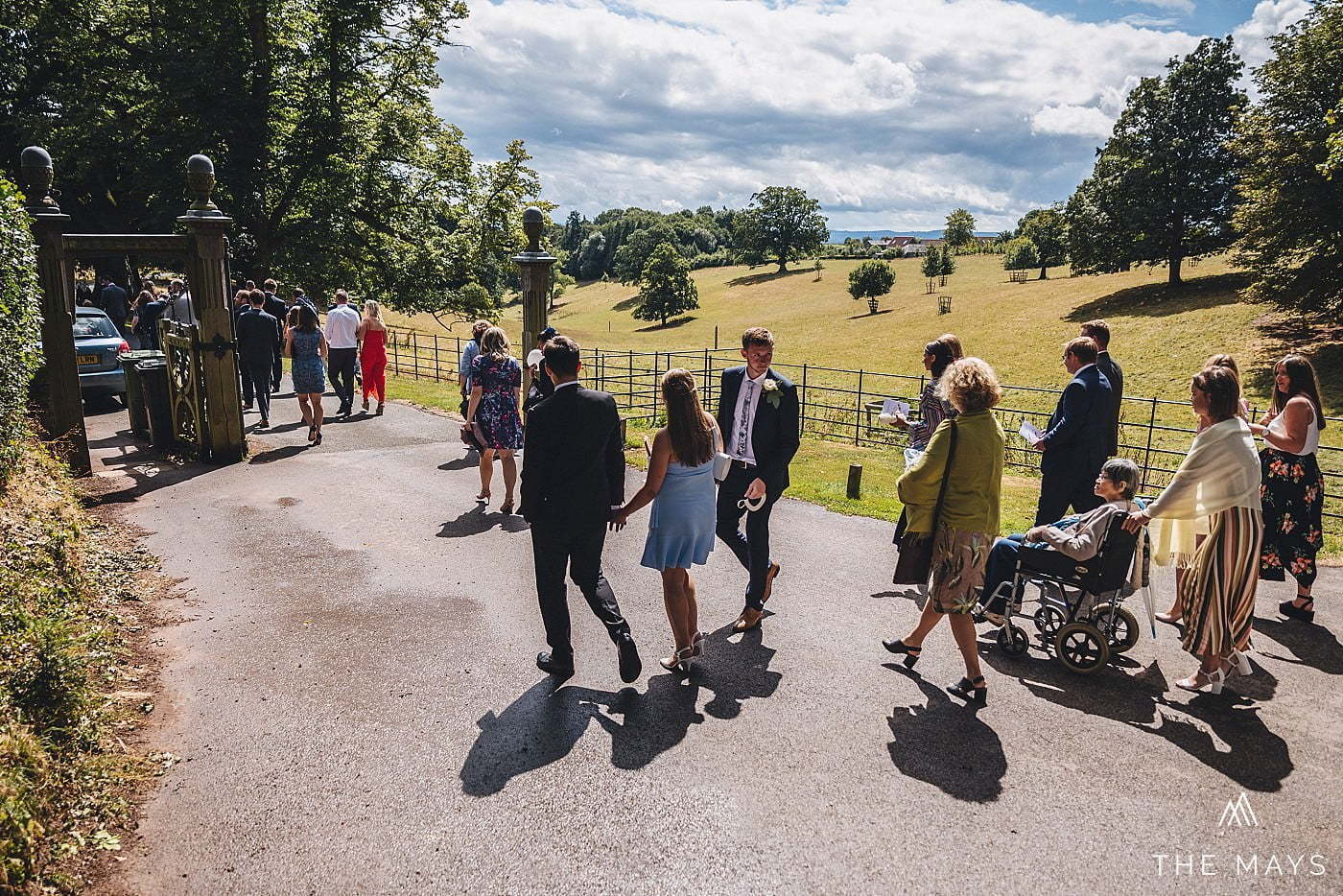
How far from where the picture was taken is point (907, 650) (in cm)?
528

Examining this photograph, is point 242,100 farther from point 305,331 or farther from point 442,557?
point 442,557

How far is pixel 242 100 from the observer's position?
66.2 feet

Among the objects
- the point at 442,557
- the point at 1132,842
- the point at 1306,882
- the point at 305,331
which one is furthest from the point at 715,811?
the point at 305,331

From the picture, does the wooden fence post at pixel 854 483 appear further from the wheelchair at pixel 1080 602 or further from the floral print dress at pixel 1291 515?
the floral print dress at pixel 1291 515

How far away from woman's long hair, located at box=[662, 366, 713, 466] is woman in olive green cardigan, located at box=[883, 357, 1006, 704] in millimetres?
1195

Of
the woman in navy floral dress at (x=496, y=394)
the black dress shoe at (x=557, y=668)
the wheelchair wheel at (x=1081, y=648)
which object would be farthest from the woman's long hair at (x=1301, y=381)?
the woman in navy floral dress at (x=496, y=394)

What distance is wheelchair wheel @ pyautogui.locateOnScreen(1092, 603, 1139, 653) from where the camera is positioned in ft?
17.1

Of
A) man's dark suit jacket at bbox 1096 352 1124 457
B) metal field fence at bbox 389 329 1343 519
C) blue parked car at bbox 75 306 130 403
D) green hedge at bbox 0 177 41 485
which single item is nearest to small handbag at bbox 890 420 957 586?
man's dark suit jacket at bbox 1096 352 1124 457

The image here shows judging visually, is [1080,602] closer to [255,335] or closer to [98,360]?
[255,335]

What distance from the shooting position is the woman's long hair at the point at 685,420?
15.2 ft

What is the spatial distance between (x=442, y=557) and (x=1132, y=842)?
5633 millimetres

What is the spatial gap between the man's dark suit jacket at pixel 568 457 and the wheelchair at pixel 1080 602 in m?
2.98

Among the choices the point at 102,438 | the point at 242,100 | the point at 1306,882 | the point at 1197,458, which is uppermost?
the point at 242,100

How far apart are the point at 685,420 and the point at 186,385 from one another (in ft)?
27.8
